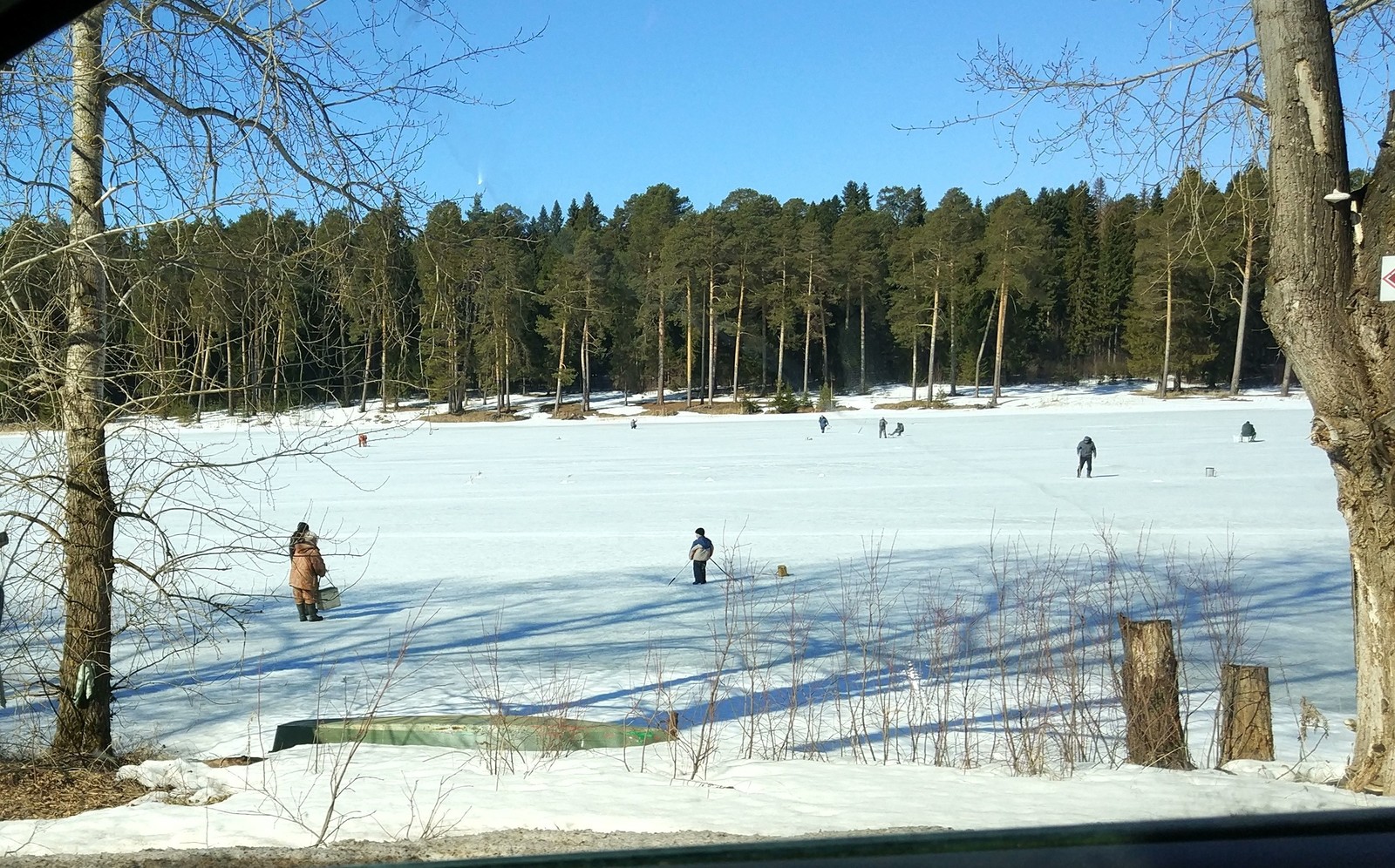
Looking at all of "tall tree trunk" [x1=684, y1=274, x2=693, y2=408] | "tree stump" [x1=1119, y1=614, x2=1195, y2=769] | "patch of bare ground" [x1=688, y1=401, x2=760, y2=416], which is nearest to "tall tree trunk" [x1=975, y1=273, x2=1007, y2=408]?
"patch of bare ground" [x1=688, y1=401, x2=760, y2=416]

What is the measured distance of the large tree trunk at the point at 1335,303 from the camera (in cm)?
478

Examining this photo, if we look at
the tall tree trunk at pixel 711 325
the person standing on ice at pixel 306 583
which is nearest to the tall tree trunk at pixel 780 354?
the tall tree trunk at pixel 711 325

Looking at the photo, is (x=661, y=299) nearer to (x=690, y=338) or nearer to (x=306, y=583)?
(x=690, y=338)

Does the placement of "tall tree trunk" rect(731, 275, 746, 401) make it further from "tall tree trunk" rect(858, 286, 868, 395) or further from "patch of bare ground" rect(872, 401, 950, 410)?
"tall tree trunk" rect(858, 286, 868, 395)

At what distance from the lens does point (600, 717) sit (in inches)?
316

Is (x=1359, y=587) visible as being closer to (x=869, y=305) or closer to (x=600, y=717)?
(x=600, y=717)

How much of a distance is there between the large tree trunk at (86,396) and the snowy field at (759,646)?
473mm

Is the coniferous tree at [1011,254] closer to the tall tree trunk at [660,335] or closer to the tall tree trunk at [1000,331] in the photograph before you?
the tall tree trunk at [1000,331]

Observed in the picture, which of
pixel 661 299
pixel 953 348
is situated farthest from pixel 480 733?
pixel 953 348

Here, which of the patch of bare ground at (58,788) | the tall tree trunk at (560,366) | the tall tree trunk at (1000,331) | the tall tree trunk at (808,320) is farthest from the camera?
the tall tree trunk at (808,320)

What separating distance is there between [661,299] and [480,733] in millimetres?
52832

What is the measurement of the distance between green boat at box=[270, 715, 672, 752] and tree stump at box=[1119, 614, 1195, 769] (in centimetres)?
252

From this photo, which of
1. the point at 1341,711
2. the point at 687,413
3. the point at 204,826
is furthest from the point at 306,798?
the point at 687,413

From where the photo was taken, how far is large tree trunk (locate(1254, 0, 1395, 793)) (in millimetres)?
4781
